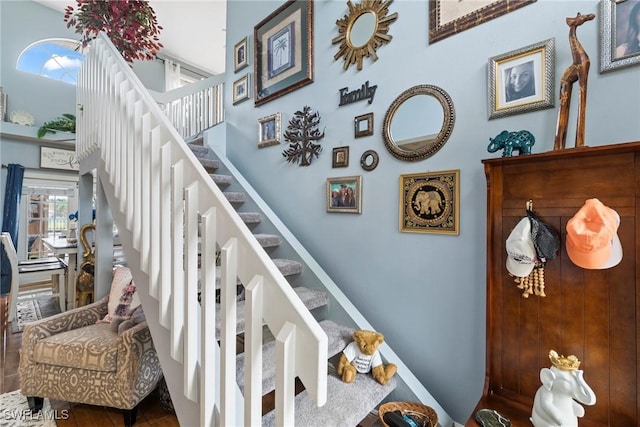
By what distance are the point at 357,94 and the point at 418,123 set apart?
52 centimetres

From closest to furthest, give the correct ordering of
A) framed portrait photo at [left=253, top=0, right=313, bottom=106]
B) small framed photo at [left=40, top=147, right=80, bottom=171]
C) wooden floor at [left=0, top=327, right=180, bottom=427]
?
1. wooden floor at [left=0, top=327, right=180, bottom=427]
2. framed portrait photo at [left=253, top=0, right=313, bottom=106]
3. small framed photo at [left=40, top=147, right=80, bottom=171]

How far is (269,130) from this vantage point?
256 cm

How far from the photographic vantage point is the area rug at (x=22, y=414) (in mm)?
1618

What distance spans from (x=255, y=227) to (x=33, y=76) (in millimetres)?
5145

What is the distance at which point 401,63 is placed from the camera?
1678 millimetres

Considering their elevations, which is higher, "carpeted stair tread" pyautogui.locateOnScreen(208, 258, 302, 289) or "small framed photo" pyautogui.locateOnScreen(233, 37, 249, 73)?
"small framed photo" pyautogui.locateOnScreen(233, 37, 249, 73)

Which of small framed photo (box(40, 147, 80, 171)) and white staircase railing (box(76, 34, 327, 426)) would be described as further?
small framed photo (box(40, 147, 80, 171))

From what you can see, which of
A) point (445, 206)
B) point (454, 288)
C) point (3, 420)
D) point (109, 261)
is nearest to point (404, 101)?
point (445, 206)

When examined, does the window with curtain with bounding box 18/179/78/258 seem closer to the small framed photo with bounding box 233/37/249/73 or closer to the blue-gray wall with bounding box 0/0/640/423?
the small framed photo with bounding box 233/37/249/73

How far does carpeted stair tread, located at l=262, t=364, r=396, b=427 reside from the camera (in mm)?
1180

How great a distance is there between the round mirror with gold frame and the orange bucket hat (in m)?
0.74

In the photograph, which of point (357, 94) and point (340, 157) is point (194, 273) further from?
point (357, 94)

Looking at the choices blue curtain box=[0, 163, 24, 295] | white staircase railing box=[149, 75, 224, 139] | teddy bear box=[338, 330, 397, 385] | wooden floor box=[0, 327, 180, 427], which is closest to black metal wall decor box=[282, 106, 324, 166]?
teddy bear box=[338, 330, 397, 385]

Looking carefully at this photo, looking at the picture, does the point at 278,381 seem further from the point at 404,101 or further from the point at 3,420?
the point at 3,420
